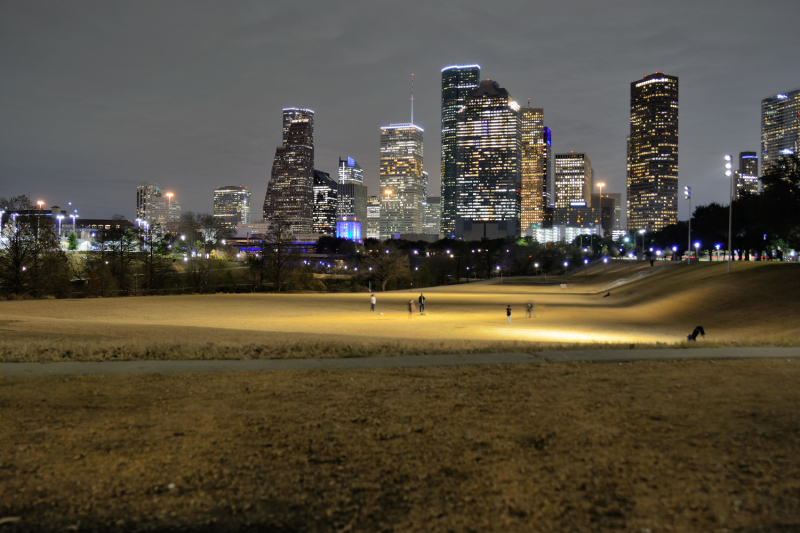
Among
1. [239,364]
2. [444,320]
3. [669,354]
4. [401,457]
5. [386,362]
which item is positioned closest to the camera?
[401,457]

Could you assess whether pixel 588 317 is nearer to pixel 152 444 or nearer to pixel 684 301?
pixel 684 301

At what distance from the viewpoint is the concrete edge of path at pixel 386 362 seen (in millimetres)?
11461

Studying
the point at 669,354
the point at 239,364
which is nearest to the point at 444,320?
the point at 669,354

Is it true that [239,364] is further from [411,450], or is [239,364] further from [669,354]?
[669,354]

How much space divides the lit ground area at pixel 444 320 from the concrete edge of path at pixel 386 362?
1143 mm

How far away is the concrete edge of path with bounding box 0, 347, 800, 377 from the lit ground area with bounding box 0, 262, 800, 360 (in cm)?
114

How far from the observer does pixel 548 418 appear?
24.8 feet

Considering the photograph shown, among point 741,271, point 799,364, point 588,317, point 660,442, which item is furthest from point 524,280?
point 660,442

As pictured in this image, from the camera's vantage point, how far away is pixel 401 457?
6.09 meters

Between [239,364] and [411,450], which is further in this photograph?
[239,364]

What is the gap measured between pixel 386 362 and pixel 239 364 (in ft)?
11.8

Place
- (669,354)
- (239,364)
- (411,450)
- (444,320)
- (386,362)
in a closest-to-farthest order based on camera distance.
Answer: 1. (411,450)
2. (239,364)
3. (386,362)
4. (669,354)
5. (444,320)

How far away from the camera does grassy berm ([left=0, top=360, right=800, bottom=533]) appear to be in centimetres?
476

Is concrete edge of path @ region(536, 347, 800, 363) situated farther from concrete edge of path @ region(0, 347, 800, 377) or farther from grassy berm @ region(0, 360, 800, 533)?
grassy berm @ region(0, 360, 800, 533)
